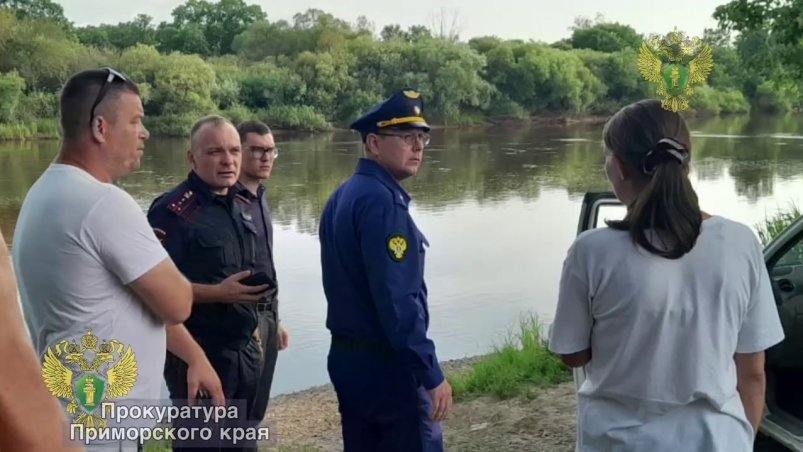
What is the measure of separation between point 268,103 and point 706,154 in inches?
672

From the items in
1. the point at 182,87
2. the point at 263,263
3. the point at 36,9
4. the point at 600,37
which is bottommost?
the point at 263,263

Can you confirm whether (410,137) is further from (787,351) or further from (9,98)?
(9,98)

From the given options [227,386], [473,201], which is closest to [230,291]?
[227,386]

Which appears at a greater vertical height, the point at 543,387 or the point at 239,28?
the point at 239,28

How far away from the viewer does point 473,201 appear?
18.8m

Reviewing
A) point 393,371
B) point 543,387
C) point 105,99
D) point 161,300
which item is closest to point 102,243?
point 161,300

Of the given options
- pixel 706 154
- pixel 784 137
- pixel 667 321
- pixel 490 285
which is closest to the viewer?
pixel 667 321

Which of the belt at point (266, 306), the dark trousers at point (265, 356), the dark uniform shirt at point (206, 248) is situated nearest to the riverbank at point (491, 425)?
the dark trousers at point (265, 356)

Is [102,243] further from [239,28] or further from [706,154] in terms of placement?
[239,28]

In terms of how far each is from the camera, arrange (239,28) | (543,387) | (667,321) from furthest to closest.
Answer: (239,28) < (543,387) < (667,321)

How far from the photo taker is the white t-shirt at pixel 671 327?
5.49 ft

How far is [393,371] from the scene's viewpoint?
2543 mm

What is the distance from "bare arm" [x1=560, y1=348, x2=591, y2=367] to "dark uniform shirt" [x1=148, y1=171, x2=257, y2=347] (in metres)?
1.51

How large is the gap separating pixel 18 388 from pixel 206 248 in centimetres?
198
